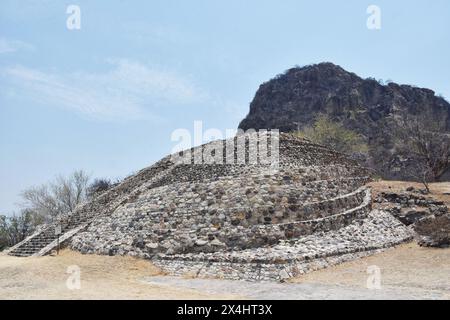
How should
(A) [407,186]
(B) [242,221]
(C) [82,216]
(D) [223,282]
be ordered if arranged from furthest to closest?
(C) [82,216]
(A) [407,186]
(B) [242,221]
(D) [223,282]

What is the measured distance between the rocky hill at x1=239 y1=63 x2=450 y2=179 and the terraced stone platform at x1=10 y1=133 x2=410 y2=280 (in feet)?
114

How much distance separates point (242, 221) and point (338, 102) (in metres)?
48.1

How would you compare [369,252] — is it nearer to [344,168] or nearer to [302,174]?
[302,174]

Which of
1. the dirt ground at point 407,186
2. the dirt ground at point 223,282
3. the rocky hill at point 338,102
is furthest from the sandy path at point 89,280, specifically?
the rocky hill at point 338,102

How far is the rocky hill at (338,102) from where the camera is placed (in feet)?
177

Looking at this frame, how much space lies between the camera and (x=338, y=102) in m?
57.3

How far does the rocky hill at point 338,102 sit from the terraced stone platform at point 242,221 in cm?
3463

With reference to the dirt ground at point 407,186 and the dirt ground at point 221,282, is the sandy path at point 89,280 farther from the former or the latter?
the dirt ground at point 407,186

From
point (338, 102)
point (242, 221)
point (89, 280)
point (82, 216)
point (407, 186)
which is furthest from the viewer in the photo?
point (338, 102)

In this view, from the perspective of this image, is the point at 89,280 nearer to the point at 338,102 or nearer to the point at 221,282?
the point at 221,282

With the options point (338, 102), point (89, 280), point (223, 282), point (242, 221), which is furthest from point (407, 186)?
point (338, 102)

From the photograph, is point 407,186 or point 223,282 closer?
point 223,282

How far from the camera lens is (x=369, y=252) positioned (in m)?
13.0
